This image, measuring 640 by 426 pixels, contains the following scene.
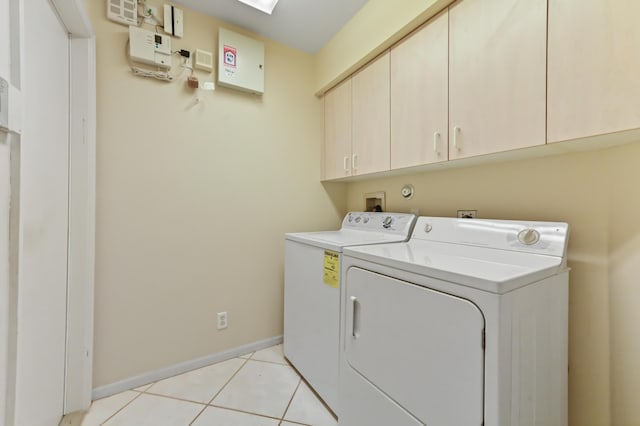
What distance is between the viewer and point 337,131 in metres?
2.03

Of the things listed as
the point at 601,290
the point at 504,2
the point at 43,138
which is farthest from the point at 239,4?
the point at 601,290

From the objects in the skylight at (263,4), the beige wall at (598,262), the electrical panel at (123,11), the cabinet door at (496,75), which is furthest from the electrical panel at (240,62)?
the beige wall at (598,262)

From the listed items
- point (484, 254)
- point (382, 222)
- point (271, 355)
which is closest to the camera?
point (484, 254)

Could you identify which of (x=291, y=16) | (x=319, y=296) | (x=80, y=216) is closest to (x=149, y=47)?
(x=291, y=16)

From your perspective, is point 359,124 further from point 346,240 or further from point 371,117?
point 346,240

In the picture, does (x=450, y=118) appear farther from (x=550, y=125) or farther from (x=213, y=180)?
(x=213, y=180)

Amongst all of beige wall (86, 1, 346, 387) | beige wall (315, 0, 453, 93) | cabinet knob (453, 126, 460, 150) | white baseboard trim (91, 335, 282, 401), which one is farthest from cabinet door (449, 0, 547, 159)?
white baseboard trim (91, 335, 282, 401)

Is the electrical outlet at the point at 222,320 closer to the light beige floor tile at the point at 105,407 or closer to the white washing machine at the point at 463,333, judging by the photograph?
the light beige floor tile at the point at 105,407

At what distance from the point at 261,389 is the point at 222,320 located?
1.78 ft

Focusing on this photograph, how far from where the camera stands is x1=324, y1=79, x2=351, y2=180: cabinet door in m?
1.92

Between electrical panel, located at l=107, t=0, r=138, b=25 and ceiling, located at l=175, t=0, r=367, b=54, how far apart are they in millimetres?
266

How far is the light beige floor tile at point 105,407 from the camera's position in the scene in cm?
131

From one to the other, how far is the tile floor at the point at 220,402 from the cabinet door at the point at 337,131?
1.48 metres

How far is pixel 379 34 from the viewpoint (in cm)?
153
